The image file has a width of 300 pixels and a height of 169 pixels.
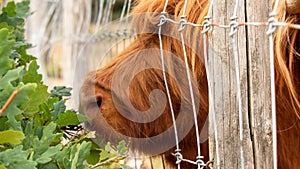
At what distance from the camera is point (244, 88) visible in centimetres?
173

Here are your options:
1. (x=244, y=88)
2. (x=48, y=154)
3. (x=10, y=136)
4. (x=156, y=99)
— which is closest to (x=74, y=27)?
(x=156, y=99)

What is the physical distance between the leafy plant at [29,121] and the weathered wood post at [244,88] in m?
0.34

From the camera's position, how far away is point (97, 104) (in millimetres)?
2432

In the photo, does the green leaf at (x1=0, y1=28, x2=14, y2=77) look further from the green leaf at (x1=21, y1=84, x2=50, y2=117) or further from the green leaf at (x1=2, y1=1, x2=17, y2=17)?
the green leaf at (x1=2, y1=1, x2=17, y2=17)

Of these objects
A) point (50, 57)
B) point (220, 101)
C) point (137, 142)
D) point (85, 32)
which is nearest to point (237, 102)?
point (220, 101)

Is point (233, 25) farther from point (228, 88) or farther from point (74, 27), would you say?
point (74, 27)

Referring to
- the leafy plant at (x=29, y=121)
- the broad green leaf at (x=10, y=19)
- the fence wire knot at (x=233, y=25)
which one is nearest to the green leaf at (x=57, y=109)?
the leafy plant at (x=29, y=121)

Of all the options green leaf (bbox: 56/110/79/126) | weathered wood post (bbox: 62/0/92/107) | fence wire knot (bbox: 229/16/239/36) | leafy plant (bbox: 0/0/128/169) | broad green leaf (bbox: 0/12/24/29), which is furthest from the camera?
weathered wood post (bbox: 62/0/92/107)

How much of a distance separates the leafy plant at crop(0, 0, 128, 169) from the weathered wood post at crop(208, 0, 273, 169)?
1.12 feet

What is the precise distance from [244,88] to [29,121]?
24.8 inches

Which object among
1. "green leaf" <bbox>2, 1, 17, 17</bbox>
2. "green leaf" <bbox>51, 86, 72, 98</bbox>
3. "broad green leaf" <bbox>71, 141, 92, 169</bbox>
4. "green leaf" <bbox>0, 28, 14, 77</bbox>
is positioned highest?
"green leaf" <bbox>2, 1, 17, 17</bbox>

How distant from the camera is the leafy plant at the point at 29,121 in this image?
117 centimetres

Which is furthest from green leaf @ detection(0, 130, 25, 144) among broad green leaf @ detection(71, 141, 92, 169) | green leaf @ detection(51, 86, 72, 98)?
green leaf @ detection(51, 86, 72, 98)

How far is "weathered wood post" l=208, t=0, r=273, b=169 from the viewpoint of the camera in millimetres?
1695
